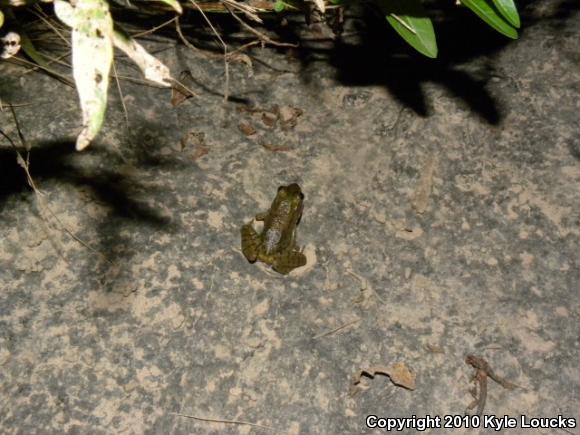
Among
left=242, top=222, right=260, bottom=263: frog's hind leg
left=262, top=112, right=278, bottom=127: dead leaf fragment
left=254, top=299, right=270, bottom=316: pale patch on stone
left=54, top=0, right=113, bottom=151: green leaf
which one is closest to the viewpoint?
left=54, top=0, right=113, bottom=151: green leaf

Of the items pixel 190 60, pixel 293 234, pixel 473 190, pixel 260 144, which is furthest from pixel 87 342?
pixel 473 190

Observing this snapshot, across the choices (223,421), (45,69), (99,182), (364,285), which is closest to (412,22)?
(364,285)

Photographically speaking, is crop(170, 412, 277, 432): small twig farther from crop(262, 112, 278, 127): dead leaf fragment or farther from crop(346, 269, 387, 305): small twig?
crop(262, 112, 278, 127): dead leaf fragment

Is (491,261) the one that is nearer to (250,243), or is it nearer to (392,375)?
(392,375)

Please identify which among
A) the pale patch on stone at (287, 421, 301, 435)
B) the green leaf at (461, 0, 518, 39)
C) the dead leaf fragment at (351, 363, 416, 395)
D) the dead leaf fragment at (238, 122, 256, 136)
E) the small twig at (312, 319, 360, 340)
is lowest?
the pale patch on stone at (287, 421, 301, 435)

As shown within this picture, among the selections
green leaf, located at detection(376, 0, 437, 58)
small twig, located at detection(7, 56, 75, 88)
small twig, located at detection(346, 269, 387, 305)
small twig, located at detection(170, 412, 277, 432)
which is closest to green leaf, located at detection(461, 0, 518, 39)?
green leaf, located at detection(376, 0, 437, 58)

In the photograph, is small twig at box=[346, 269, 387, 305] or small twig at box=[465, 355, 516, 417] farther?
small twig at box=[346, 269, 387, 305]

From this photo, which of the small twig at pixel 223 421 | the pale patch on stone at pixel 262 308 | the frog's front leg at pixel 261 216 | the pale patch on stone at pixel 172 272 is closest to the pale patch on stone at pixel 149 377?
the small twig at pixel 223 421
